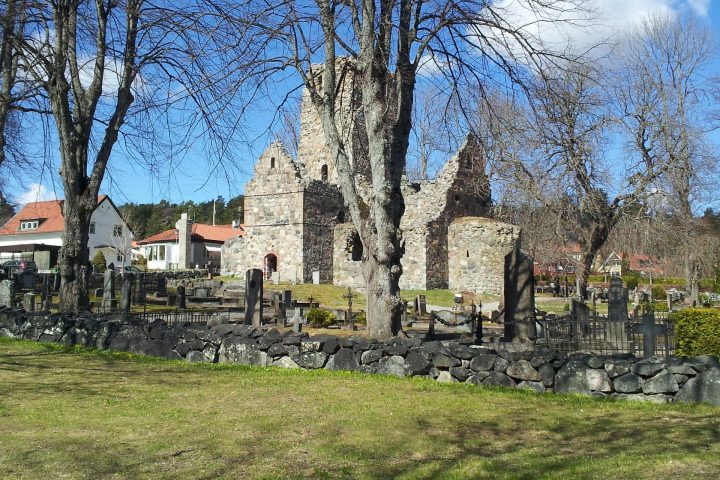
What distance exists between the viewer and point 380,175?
33.1ft

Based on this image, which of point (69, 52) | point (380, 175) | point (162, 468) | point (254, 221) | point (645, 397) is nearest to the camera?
point (162, 468)

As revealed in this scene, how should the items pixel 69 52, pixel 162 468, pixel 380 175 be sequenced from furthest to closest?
pixel 69 52 → pixel 380 175 → pixel 162 468

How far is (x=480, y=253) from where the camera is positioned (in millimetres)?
31812

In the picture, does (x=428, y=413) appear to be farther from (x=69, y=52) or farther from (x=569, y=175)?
(x=569, y=175)

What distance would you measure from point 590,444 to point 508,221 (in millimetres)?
30626

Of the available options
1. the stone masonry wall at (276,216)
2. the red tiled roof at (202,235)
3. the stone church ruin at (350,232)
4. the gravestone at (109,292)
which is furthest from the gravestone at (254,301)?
the red tiled roof at (202,235)

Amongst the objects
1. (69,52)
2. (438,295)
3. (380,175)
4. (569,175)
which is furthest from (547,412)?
(438,295)

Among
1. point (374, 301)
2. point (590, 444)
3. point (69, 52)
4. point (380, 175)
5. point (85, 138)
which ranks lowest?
point (590, 444)

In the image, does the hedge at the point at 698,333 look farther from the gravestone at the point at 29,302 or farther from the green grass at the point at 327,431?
the gravestone at the point at 29,302

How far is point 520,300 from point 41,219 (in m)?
55.1

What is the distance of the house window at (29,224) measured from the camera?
2252 inches

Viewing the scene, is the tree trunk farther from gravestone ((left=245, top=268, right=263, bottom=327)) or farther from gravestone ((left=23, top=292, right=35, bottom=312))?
gravestone ((left=23, top=292, right=35, bottom=312))

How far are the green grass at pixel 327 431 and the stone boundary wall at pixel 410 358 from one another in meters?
0.30

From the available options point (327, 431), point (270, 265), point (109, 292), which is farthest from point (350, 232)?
point (327, 431)
